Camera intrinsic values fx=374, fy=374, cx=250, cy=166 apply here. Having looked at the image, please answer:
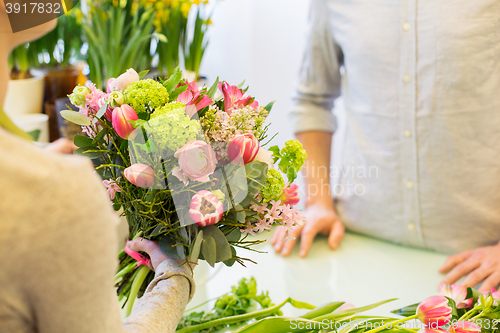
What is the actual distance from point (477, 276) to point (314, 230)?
36cm

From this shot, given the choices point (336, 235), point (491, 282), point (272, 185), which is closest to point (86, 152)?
point (272, 185)

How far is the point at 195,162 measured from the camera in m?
0.37

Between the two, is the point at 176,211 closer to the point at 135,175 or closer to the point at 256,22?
the point at 135,175

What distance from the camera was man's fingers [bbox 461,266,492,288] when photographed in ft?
2.45

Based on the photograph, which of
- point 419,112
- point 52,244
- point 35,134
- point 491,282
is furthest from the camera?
point 35,134

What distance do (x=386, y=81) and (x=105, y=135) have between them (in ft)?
2.28

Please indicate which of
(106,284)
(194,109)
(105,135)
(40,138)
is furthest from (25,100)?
(106,284)

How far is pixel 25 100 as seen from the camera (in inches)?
43.4

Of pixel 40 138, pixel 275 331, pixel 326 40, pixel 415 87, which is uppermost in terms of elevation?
pixel 326 40

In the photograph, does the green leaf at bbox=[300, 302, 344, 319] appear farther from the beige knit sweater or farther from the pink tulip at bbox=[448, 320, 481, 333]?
the beige knit sweater

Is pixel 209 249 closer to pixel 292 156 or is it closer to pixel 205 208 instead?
pixel 205 208

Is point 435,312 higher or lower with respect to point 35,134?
lower

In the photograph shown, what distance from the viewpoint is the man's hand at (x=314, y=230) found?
0.89 m

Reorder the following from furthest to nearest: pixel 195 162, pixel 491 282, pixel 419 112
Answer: pixel 419 112 → pixel 491 282 → pixel 195 162
